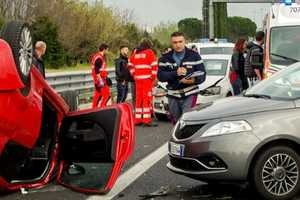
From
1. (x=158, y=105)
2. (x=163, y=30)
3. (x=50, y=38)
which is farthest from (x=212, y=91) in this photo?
(x=163, y=30)

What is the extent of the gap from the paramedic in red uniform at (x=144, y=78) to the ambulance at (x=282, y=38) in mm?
2346

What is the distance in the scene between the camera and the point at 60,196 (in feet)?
22.0

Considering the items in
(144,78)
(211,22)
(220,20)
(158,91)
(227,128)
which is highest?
(227,128)

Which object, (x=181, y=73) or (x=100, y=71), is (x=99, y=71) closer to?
(x=100, y=71)

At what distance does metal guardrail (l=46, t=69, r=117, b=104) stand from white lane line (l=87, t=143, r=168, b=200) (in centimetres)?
620

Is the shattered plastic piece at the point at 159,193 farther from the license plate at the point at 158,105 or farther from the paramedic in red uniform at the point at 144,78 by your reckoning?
the license plate at the point at 158,105

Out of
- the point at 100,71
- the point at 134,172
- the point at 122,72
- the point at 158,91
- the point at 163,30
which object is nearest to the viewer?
the point at 134,172

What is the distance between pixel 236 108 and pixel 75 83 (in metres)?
11.1

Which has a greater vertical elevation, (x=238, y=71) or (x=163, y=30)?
(x=238, y=71)

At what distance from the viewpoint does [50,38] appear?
3681cm

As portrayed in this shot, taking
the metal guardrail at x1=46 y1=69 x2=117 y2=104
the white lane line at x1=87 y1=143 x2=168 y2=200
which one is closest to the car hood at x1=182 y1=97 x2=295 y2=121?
the white lane line at x1=87 y1=143 x2=168 y2=200

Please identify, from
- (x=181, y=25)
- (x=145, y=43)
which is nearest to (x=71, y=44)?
(x=145, y=43)

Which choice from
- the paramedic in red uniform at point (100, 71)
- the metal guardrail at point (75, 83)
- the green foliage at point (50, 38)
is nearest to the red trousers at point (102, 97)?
the paramedic in red uniform at point (100, 71)

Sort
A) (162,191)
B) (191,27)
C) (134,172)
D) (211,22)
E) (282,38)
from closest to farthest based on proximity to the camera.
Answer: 1. (162,191)
2. (134,172)
3. (282,38)
4. (211,22)
5. (191,27)
